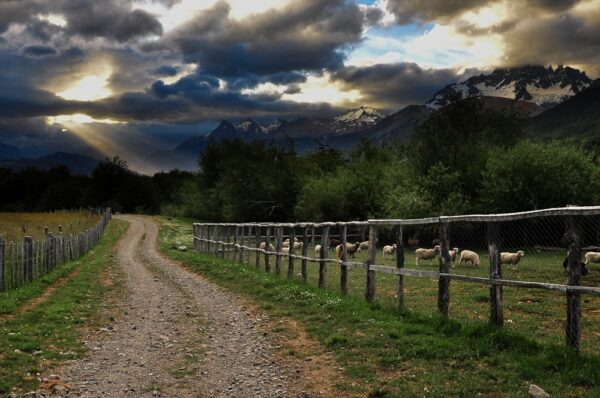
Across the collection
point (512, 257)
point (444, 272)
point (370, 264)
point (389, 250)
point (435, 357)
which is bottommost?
point (435, 357)

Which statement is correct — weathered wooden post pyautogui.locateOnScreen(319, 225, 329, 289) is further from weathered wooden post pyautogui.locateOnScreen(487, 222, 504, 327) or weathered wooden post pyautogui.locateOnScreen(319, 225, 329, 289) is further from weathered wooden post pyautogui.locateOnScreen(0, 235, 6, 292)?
weathered wooden post pyautogui.locateOnScreen(0, 235, 6, 292)

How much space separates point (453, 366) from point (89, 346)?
774 centimetres

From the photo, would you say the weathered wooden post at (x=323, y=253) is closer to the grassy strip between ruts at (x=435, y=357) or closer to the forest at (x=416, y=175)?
the grassy strip between ruts at (x=435, y=357)

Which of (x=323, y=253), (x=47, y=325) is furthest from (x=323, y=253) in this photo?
(x=47, y=325)

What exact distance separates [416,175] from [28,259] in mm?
40890

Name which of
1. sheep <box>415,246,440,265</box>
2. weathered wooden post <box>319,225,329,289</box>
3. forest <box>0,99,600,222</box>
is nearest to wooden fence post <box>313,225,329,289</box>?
weathered wooden post <box>319,225,329,289</box>

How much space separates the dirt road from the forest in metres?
35.2

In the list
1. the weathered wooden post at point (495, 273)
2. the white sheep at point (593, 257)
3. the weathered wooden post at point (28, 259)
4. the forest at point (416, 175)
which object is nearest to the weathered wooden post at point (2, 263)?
the weathered wooden post at point (28, 259)

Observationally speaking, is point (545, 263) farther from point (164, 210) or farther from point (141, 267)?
point (164, 210)

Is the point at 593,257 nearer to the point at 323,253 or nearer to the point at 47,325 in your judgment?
the point at 323,253

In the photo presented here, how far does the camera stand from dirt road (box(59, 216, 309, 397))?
9.25 metres

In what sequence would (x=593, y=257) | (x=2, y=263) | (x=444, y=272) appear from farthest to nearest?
(x=593, y=257), (x=2, y=263), (x=444, y=272)

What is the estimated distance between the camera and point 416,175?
56312 millimetres

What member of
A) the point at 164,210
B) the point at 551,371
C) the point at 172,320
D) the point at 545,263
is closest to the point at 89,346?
the point at 172,320
